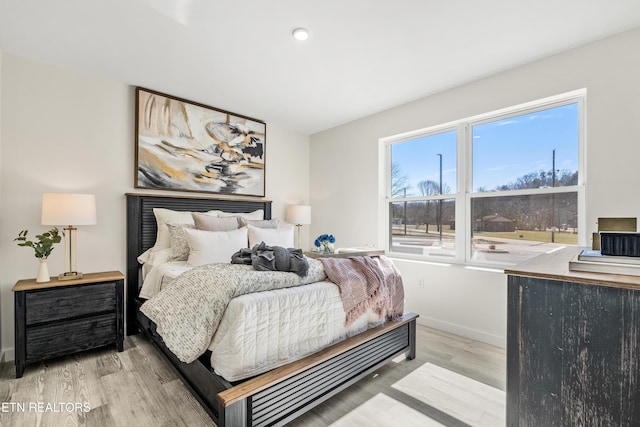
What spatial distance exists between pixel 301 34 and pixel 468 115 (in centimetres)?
181

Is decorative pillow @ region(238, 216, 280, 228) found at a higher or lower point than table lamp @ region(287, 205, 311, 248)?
lower

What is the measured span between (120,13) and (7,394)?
2.55 metres

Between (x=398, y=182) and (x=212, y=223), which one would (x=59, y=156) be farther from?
(x=398, y=182)

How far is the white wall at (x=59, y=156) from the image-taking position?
2465 mm

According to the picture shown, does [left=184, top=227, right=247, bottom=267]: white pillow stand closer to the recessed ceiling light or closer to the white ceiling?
the white ceiling

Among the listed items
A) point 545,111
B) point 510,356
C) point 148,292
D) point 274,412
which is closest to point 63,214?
point 148,292

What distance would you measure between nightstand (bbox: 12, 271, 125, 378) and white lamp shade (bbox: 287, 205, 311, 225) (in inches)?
81.4

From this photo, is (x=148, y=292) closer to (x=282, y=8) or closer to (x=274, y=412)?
(x=274, y=412)

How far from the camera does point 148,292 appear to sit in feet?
8.52

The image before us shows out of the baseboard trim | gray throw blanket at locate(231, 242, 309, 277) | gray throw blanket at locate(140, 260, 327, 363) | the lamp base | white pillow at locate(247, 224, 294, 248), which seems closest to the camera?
gray throw blanket at locate(140, 260, 327, 363)

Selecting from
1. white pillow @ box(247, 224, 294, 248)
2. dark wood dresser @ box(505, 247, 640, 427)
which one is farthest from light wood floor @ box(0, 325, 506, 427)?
white pillow @ box(247, 224, 294, 248)

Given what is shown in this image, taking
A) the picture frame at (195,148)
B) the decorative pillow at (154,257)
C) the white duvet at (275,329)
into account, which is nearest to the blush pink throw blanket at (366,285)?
the white duvet at (275,329)

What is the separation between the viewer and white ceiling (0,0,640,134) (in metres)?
1.91

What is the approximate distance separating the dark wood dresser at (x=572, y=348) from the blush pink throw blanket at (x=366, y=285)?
1.00 meters
